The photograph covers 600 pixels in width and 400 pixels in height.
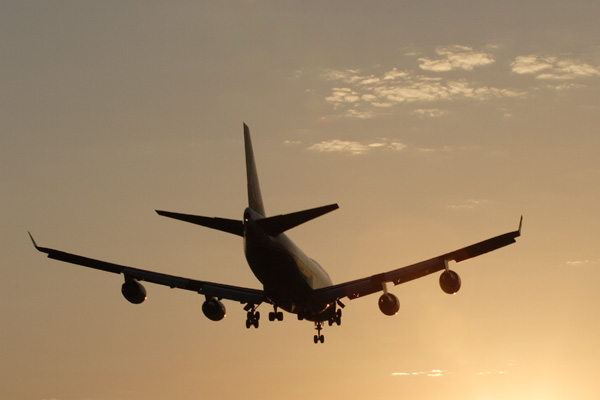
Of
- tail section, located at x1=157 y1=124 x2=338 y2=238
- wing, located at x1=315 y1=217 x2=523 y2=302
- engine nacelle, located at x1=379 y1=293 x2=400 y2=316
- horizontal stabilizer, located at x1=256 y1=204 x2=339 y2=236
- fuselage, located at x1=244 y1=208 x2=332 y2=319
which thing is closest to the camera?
horizontal stabilizer, located at x1=256 y1=204 x2=339 y2=236

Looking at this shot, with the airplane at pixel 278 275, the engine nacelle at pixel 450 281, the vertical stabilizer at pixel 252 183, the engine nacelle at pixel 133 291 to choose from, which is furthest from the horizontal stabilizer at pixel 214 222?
the engine nacelle at pixel 450 281

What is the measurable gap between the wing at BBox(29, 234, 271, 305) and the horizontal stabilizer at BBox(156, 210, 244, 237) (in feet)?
25.8

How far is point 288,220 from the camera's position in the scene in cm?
5606

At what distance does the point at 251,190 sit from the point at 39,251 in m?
14.4

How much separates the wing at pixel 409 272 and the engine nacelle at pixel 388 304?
25.3 inches

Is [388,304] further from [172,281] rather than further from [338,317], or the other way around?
[172,281]

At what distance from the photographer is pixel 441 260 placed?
5950cm

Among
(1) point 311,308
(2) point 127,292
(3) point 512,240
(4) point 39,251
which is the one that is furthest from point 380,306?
(4) point 39,251

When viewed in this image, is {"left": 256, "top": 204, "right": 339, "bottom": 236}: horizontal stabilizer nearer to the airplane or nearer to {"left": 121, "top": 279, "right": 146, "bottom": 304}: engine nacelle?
the airplane

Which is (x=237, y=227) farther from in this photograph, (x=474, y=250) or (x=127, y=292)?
(x=474, y=250)

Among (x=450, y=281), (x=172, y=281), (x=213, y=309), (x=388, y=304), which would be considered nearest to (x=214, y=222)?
(x=172, y=281)

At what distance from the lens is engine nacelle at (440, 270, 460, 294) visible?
194 ft

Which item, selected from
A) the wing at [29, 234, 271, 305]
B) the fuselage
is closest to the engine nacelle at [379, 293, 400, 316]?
the fuselage

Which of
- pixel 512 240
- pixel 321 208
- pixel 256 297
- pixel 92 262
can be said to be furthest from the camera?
pixel 256 297
